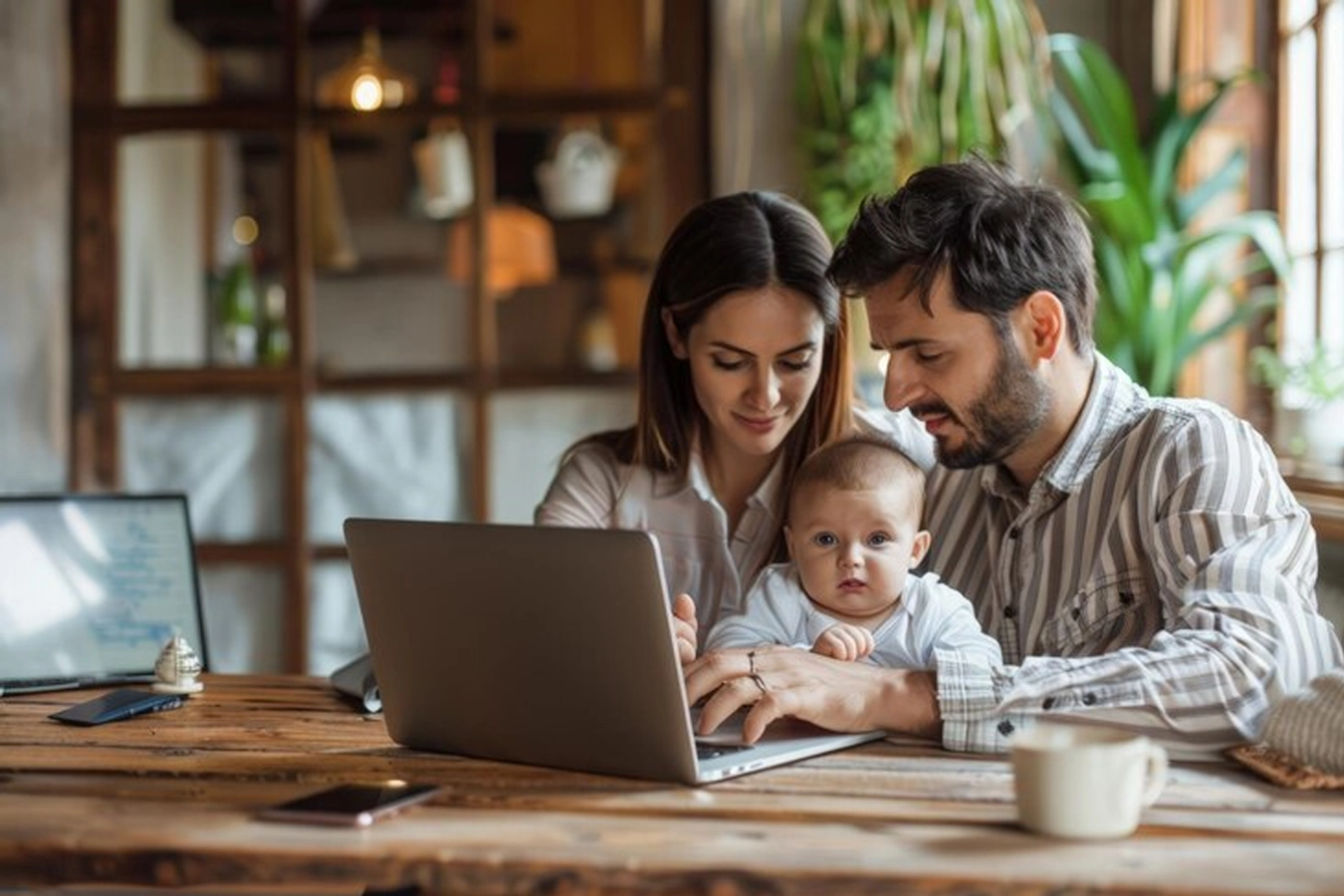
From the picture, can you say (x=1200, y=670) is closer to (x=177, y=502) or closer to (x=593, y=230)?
(x=177, y=502)

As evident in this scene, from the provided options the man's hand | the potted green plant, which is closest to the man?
the man's hand

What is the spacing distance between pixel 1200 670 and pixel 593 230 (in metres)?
4.83

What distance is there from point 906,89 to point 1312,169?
89 centimetres

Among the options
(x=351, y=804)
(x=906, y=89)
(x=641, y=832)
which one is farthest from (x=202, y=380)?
(x=641, y=832)

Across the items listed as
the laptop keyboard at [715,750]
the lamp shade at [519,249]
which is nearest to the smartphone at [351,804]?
the laptop keyboard at [715,750]

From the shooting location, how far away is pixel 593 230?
6.20m

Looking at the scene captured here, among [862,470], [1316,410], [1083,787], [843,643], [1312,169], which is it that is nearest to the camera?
[1083,787]

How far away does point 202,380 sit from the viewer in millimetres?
4039

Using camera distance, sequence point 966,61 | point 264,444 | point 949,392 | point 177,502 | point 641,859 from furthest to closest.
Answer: point 264,444
point 966,61
point 177,502
point 949,392
point 641,859

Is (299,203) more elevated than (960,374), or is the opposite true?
(299,203)

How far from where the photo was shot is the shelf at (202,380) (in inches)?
158

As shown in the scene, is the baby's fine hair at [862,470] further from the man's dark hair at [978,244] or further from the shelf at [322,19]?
the shelf at [322,19]

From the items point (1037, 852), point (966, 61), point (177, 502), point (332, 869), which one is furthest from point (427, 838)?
point (966, 61)

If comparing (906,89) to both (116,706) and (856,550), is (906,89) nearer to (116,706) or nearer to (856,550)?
(856,550)
